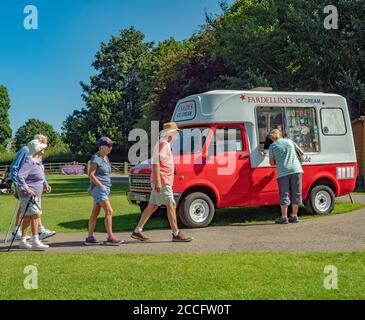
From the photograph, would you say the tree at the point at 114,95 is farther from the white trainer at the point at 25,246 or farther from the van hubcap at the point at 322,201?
the white trainer at the point at 25,246

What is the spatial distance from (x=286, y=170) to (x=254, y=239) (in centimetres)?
233

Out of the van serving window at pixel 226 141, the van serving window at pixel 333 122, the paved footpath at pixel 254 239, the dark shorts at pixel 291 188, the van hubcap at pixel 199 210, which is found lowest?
the paved footpath at pixel 254 239

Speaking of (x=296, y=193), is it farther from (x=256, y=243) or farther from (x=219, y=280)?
(x=219, y=280)

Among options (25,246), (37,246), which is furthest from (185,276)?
(25,246)

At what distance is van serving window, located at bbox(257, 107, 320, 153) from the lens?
11930 millimetres

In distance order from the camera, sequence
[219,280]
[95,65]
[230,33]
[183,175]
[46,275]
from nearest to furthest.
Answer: [219,280], [46,275], [183,175], [230,33], [95,65]

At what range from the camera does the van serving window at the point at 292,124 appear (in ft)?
39.1

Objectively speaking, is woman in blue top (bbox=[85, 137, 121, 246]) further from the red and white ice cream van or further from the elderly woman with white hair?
the red and white ice cream van

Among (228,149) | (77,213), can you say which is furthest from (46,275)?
(77,213)

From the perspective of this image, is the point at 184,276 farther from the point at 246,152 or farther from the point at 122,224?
the point at 122,224

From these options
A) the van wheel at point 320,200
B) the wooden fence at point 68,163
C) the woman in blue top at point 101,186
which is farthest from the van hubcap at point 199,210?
the wooden fence at point 68,163

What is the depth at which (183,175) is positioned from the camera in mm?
10812

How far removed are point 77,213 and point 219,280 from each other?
8990mm

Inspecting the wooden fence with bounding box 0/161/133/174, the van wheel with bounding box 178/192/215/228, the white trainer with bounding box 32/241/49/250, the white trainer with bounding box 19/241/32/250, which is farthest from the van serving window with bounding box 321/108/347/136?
the wooden fence with bounding box 0/161/133/174
